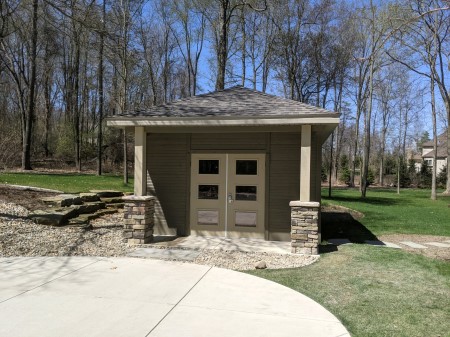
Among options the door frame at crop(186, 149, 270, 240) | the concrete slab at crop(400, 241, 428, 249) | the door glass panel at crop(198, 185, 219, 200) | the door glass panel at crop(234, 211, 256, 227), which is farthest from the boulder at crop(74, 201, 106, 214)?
the concrete slab at crop(400, 241, 428, 249)

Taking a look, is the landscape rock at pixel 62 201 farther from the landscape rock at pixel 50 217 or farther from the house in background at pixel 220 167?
the house in background at pixel 220 167

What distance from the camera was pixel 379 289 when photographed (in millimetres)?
5098

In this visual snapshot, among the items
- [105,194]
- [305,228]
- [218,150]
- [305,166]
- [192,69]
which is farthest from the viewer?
[192,69]

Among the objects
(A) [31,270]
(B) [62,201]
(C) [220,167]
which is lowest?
(A) [31,270]

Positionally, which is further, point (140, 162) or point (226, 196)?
point (226, 196)

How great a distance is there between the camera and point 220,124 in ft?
24.4

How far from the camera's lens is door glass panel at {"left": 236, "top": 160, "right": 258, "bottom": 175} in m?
8.35

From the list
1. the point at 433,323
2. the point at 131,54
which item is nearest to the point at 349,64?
the point at 131,54

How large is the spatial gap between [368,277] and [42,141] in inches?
1163

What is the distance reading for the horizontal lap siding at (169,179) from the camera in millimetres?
8578

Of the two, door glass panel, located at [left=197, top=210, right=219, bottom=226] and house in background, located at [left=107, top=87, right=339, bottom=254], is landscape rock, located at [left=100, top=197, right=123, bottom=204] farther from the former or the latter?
door glass panel, located at [left=197, top=210, right=219, bottom=226]

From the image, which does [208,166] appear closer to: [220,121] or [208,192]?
[208,192]

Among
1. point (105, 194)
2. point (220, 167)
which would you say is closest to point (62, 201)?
point (105, 194)

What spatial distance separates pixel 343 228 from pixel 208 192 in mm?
4982
